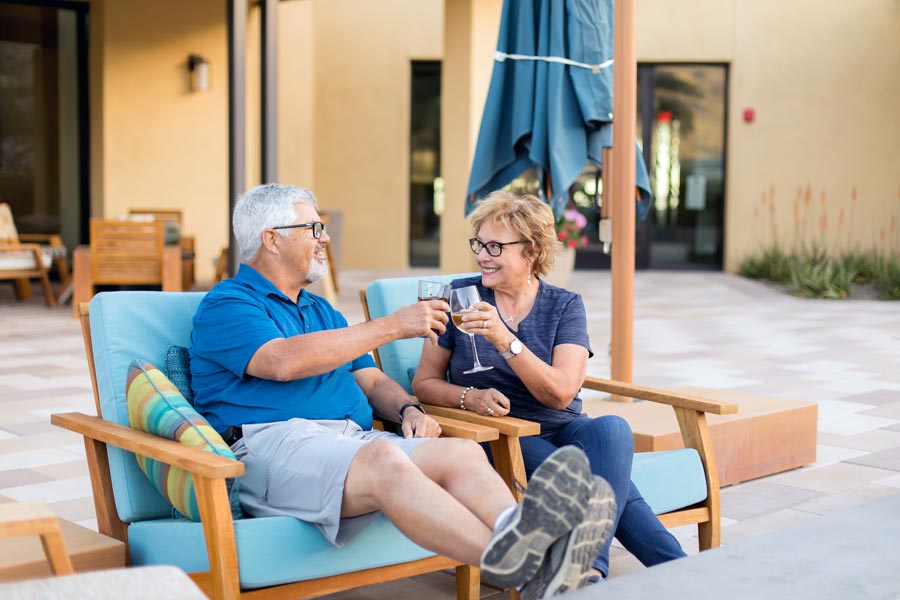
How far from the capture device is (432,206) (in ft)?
47.1

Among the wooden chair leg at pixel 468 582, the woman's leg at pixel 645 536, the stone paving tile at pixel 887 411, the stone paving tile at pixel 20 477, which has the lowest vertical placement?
the stone paving tile at pixel 20 477

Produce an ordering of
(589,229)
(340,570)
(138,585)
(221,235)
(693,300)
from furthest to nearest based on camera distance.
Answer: (589,229) → (221,235) → (693,300) → (340,570) → (138,585)

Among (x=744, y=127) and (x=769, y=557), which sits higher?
(x=744, y=127)

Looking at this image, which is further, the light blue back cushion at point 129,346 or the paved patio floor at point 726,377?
the paved patio floor at point 726,377

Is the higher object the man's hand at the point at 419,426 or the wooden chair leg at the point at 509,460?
the man's hand at the point at 419,426

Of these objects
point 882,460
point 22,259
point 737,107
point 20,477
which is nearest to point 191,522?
point 20,477

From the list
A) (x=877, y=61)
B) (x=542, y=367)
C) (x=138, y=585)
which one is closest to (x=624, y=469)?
(x=542, y=367)

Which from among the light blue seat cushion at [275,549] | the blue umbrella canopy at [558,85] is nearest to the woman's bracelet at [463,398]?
the light blue seat cushion at [275,549]

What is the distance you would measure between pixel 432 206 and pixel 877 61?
5.85 meters

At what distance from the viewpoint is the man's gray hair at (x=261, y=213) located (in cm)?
279

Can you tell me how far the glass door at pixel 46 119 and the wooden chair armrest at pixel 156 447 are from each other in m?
9.67

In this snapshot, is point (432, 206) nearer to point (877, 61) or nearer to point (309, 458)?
point (877, 61)

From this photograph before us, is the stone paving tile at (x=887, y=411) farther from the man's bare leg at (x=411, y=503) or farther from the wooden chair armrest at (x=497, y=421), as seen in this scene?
the man's bare leg at (x=411, y=503)

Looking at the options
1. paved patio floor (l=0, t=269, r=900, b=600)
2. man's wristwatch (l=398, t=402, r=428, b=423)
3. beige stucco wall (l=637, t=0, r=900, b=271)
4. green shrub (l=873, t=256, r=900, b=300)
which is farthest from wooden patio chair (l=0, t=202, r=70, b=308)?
green shrub (l=873, t=256, r=900, b=300)
